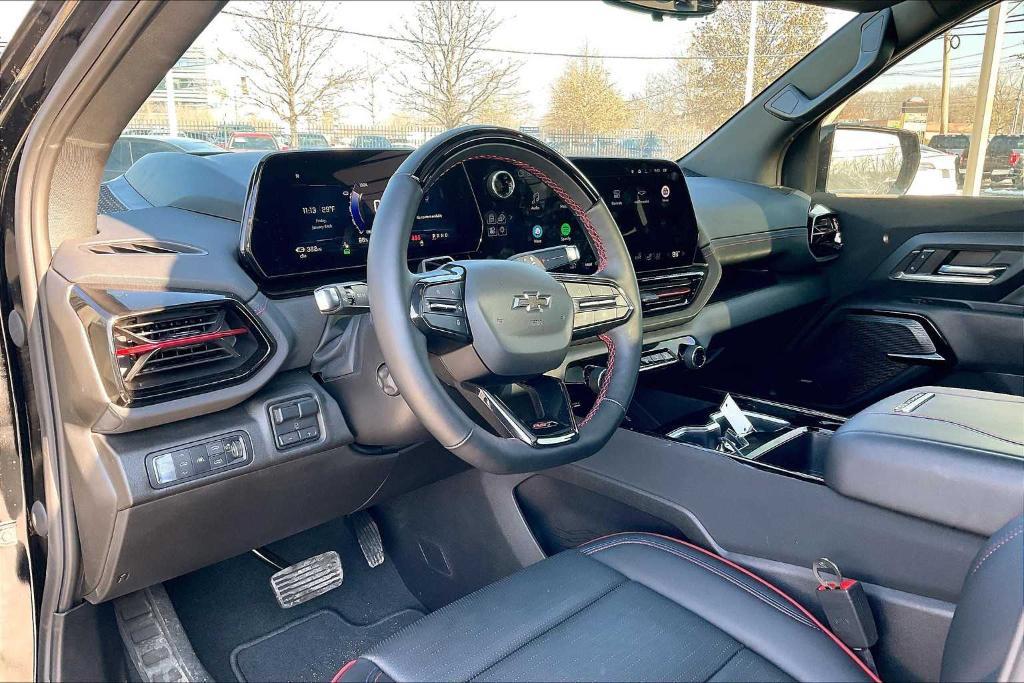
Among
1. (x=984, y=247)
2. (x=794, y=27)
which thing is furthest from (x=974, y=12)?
(x=794, y=27)

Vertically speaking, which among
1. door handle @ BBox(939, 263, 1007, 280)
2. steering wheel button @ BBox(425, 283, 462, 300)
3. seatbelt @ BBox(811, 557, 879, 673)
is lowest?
seatbelt @ BBox(811, 557, 879, 673)

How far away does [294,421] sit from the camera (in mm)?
1539

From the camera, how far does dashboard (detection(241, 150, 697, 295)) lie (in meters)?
1.59

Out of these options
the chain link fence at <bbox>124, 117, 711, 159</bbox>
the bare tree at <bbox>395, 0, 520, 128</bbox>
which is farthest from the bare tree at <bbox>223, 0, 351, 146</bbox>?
the chain link fence at <bbox>124, 117, 711, 159</bbox>

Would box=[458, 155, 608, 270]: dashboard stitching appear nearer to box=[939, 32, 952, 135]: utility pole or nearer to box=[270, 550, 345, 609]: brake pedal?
box=[270, 550, 345, 609]: brake pedal

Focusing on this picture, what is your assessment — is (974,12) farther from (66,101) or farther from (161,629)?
(161,629)

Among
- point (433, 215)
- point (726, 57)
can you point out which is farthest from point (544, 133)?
point (726, 57)

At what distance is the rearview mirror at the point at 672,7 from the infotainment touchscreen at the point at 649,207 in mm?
601

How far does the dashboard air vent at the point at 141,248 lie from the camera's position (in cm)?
135

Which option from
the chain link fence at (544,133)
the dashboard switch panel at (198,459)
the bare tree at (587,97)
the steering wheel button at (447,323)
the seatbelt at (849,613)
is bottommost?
the seatbelt at (849,613)

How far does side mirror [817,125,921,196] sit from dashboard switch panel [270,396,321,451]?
2353 mm

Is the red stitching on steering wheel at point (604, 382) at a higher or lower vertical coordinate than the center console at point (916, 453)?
higher

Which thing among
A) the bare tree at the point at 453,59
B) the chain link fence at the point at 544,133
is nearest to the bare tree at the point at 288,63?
the bare tree at the point at 453,59

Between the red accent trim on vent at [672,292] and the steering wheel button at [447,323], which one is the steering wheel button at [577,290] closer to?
the steering wheel button at [447,323]
